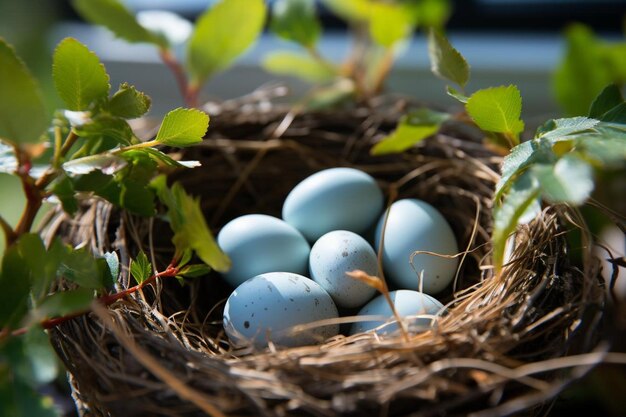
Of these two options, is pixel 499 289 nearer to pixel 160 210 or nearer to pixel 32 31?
pixel 160 210

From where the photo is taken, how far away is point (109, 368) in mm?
505

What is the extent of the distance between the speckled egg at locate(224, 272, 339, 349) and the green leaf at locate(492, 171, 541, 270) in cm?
19

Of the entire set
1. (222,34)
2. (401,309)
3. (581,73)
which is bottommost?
(401,309)

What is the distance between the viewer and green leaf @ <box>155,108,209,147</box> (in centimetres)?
52

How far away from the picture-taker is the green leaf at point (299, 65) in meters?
0.92

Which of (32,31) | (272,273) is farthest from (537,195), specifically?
(32,31)

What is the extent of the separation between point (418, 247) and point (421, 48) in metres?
0.65

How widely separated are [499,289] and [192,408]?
11.2 inches

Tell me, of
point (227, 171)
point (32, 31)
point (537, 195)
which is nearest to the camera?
point (537, 195)

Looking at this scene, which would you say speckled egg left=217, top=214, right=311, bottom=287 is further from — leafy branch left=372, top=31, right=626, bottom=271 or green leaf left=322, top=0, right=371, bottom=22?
green leaf left=322, top=0, right=371, bottom=22

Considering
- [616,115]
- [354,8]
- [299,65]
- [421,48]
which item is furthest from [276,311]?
[421,48]

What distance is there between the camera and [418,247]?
0.67 metres

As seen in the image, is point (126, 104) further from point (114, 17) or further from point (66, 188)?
point (114, 17)

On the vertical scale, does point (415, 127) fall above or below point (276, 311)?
above
